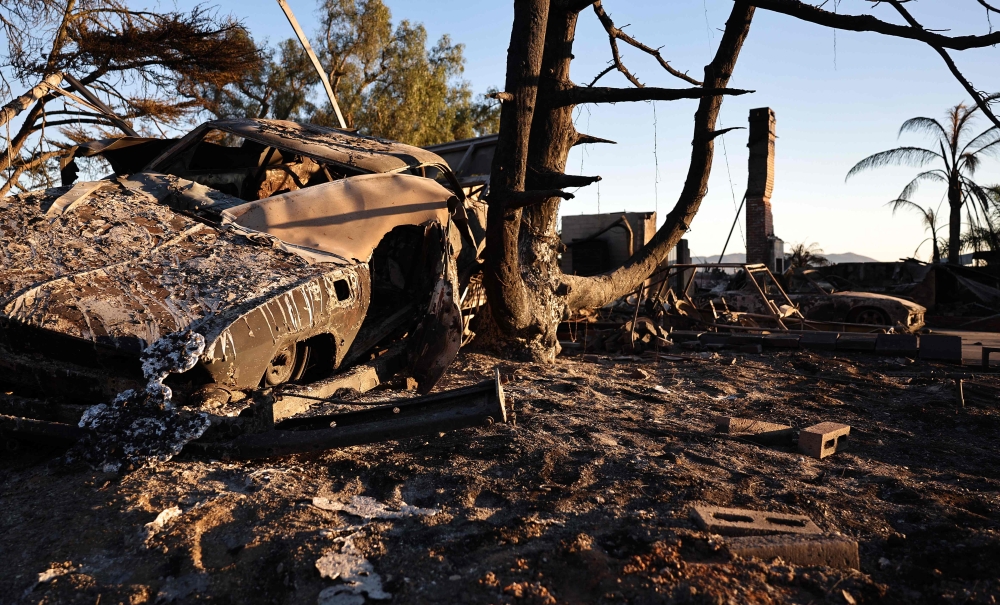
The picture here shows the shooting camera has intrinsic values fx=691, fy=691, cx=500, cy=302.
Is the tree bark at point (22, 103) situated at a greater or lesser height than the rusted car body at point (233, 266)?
greater

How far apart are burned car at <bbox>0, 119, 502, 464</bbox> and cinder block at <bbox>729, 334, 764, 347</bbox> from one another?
15.9ft

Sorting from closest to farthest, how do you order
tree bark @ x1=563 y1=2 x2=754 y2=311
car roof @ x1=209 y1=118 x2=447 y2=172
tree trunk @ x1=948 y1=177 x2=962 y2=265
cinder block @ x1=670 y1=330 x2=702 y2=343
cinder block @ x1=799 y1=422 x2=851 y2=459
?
1. cinder block @ x1=799 y1=422 x2=851 y2=459
2. car roof @ x1=209 y1=118 x2=447 y2=172
3. tree bark @ x1=563 y1=2 x2=754 y2=311
4. cinder block @ x1=670 y1=330 x2=702 y2=343
5. tree trunk @ x1=948 y1=177 x2=962 y2=265

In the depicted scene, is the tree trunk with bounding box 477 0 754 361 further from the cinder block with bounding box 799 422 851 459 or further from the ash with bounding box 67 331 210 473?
the ash with bounding box 67 331 210 473

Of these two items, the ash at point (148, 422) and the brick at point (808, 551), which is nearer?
the brick at point (808, 551)

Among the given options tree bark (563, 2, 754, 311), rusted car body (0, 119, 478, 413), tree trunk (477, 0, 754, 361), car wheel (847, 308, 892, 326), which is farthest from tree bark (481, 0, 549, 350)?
car wheel (847, 308, 892, 326)

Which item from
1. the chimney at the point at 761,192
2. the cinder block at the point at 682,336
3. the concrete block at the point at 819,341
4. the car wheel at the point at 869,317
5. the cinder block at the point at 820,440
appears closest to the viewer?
the cinder block at the point at 820,440

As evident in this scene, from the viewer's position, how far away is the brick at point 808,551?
254 cm

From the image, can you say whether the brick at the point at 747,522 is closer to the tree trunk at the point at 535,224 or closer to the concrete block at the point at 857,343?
the tree trunk at the point at 535,224

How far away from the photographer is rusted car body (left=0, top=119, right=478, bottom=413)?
3297 mm

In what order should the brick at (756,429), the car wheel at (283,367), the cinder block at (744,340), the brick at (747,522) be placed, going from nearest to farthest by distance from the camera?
the brick at (747,522) → the car wheel at (283,367) → the brick at (756,429) → the cinder block at (744,340)

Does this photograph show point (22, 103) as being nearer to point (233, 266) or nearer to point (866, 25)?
point (233, 266)

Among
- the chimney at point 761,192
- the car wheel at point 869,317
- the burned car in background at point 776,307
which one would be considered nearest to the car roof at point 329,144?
the burned car in background at point 776,307

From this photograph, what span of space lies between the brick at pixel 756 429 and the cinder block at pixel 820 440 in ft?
0.55

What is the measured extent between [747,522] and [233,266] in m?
2.87
